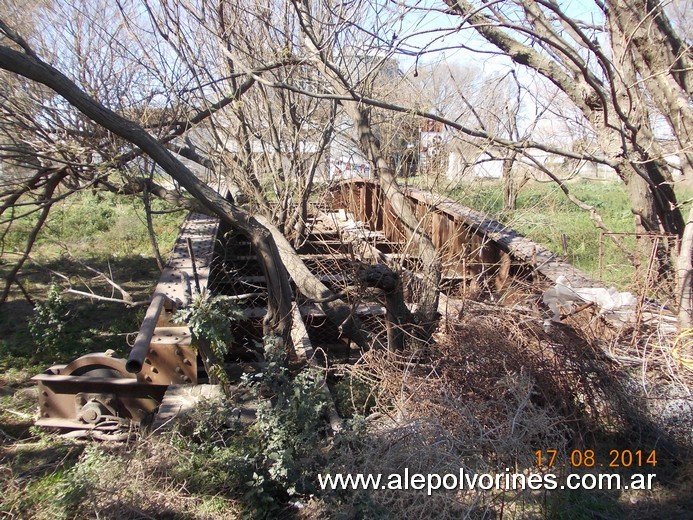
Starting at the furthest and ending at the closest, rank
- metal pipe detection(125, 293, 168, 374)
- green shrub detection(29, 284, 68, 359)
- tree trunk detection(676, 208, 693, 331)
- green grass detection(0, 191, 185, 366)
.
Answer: green grass detection(0, 191, 185, 366), green shrub detection(29, 284, 68, 359), tree trunk detection(676, 208, 693, 331), metal pipe detection(125, 293, 168, 374)

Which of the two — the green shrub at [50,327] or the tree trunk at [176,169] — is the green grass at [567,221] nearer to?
the tree trunk at [176,169]

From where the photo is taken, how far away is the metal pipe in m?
3.94

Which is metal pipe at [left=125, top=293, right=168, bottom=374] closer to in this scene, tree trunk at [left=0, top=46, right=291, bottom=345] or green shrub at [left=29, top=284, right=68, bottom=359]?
tree trunk at [left=0, top=46, right=291, bottom=345]

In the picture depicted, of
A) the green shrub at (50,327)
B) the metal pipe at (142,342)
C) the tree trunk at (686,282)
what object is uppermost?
the tree trunk at (686,282)

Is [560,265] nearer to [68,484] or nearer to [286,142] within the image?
[286,142]

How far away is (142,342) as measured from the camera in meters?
4.13

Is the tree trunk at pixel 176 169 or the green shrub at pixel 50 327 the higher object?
the tree trunk at pixel 176 169

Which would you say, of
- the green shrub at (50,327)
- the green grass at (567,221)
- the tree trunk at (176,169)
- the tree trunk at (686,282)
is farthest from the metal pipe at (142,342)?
the tree trunk at (686,282)

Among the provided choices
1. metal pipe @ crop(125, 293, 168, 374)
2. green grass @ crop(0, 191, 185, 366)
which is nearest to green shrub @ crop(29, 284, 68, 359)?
green grass @ crop(0, 191, 185, 366)

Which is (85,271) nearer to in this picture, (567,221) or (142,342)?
(142,342)

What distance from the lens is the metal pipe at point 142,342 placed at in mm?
3938

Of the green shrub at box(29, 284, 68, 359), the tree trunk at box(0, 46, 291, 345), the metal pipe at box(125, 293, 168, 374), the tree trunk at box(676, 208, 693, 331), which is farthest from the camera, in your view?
the green shrub at box(29, 284, 68, 359)

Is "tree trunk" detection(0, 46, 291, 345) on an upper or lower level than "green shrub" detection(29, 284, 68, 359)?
upper

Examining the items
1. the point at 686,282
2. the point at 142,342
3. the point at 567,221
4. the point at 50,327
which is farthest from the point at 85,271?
the point at 567,221
